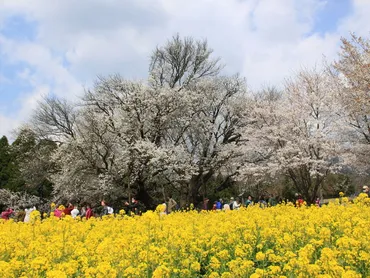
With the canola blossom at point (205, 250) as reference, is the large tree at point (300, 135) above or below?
above

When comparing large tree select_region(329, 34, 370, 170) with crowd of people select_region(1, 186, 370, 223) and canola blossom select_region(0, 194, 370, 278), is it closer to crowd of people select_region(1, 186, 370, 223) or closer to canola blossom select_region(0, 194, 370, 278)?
crowd of people select_region(1, 186, 370, 223)

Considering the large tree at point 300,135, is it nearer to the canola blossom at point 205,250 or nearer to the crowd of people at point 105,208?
the crowd of people at point 105,208

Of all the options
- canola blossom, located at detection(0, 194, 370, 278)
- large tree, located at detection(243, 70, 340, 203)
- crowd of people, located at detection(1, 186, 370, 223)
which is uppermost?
large tree, located at detection(243, 70, 340, 203)

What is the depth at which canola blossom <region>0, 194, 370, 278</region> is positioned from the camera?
412 centimetres

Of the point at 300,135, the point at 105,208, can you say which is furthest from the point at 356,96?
the point at 105,208

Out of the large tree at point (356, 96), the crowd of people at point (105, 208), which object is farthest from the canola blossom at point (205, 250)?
the large tree at point (356, 96)

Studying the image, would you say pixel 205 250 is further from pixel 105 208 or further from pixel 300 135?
pixel 300 135

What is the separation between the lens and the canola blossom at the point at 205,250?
13.5ft

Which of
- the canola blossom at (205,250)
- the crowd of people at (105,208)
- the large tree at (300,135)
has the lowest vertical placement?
the canola blossom at (205,250)

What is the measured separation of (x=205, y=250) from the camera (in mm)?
6242

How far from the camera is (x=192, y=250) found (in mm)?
5859

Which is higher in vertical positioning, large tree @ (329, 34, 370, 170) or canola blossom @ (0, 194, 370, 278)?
large tree @ (329, 34, 370, 170)

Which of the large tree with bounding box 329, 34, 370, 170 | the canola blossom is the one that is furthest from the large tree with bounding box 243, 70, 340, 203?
the canola blossom

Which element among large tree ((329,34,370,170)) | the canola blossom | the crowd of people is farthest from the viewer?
large tree ((329,34,370,170))
